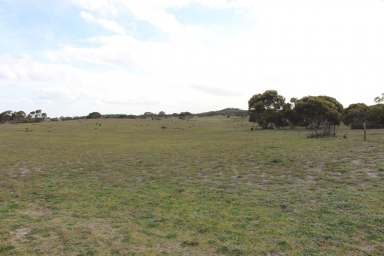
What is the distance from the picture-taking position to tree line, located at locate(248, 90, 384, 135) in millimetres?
51000

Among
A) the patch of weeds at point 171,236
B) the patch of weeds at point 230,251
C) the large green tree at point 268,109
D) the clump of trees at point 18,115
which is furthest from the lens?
the clump of trees at point 18,115

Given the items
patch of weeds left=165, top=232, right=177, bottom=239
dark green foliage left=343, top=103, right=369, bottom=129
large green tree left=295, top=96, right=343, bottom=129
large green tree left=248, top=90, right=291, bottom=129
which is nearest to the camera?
patch of weeds left=165, top=232, right=177, bottom=239

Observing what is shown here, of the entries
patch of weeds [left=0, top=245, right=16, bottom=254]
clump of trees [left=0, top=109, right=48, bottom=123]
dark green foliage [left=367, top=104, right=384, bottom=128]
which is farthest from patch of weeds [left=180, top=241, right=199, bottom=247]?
clump of trees [left=0, top=109, right=48, bottom=123]

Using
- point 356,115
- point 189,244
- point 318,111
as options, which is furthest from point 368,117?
point 189,244

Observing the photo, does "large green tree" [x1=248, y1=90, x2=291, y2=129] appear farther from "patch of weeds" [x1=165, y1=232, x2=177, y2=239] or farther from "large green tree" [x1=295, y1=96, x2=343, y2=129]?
"patch of weeds" [x1=165, y1=232, x2=177, y2=239]

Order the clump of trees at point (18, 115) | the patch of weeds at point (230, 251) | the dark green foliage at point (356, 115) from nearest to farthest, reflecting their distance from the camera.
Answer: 1. the patch of weeds at point (230, 251)
2. the dark green foliage at point (356, 115)
3. the clump of trees at point (18, 115)

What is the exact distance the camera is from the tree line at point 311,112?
5100 centimetres

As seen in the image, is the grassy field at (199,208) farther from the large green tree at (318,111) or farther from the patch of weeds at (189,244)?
the large green tree at (318,111)

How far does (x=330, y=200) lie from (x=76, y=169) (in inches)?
498

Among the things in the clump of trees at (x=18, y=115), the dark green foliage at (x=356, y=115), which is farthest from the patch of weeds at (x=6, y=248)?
the clump of trees at (x=18, y=115)

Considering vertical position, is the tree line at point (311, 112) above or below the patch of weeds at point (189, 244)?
above

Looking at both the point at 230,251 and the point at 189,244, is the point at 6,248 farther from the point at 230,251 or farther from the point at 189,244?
the point at 230,251

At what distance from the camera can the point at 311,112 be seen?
52531mm

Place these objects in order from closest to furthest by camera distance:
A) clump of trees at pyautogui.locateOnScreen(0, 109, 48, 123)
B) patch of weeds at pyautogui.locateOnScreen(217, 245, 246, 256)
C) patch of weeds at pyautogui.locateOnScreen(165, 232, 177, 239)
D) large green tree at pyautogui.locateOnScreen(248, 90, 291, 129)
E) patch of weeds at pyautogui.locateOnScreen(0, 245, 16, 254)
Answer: patch of weeds at pyautogui.locateOnScreen(217, 245, 246, 256)
patch of weeds at pyautogui.locateOnScreen(0, 245, 16, 254)
patch of weeds at pyautogui.locateOnScreen(165, 232, 177, 239)
large green tree at pyautogui.locateOnScreen(248, 90, 291, 129)
clump of trees at pyautogui.locateOnScreen(0, 109, 48, 123)
